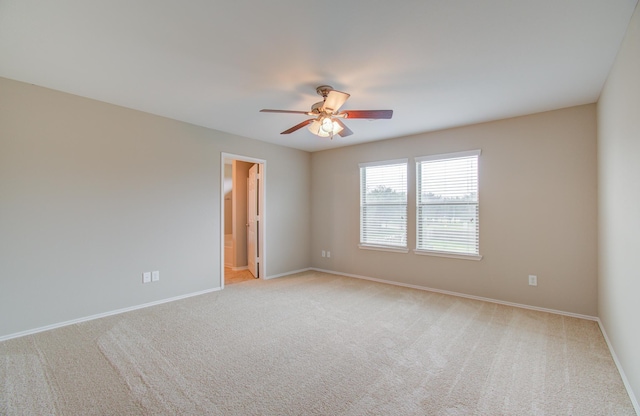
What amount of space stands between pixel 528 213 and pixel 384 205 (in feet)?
6.88

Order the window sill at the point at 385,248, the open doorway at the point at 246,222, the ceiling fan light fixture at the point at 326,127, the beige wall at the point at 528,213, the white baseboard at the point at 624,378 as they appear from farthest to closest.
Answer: the open doorway at the point at 246,222, the window sill at the point at 385,248, the beige wall at the point at 528,213, the ceiling fan light fixture at the point at 326,127, the white baseboard at the point at 624,378

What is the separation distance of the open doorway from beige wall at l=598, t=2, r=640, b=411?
4.54 m

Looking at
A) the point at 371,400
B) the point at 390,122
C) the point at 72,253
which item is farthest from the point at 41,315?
the point at 390,122

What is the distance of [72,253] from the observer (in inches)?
126

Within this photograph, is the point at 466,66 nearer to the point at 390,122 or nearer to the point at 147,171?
the point at 390,122

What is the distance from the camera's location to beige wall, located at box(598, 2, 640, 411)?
1.90 metres

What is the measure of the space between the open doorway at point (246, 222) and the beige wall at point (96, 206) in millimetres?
537

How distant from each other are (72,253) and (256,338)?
2295 mm

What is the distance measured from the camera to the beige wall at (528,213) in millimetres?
3402

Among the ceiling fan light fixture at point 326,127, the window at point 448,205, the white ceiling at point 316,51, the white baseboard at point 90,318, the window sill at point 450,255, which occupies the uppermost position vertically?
the white ceiling at point 316,51

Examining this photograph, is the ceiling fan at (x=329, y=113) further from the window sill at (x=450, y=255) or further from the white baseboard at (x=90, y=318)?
the white baseboard at (x=90, y=318)

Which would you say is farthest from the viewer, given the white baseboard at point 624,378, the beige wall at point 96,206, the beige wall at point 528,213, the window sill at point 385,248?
the window sill at point 385,248

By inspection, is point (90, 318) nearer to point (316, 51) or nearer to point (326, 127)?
point (326, 127)

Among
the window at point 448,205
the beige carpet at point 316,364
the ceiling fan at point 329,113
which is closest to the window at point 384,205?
the window at point 448,205
